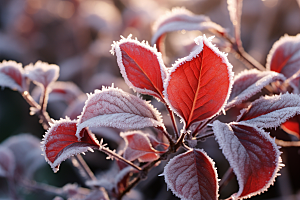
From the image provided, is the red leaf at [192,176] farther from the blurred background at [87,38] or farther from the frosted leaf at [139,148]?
the blurred background at [87,38]

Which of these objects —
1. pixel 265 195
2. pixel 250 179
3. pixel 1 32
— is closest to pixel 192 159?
pixel 250 179

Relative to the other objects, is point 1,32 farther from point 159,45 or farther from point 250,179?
point 250,179

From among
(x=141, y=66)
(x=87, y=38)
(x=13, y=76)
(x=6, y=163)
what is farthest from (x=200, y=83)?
(x=87, y=38)

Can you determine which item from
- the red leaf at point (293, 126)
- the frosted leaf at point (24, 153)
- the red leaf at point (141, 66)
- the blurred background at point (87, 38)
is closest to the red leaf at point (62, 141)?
the red leaf at point (141, 66)

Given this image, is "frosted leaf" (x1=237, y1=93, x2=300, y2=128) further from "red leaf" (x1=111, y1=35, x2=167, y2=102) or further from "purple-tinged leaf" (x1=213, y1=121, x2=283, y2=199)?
"red leaf" (x1=111, y1=35, x2=167, y2=102)

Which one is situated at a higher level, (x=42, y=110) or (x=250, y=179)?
(x=42, y=110)
